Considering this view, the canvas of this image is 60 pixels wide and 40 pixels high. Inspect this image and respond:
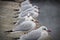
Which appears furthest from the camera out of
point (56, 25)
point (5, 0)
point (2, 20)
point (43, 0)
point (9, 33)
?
point (43, 0)

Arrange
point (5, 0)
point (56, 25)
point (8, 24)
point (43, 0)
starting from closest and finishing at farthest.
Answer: point (8, 24)
point (56, 25)
point (5, 0)
point (43, 0)

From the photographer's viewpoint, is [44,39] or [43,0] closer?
[44,39]

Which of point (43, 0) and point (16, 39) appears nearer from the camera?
point (16, 39)

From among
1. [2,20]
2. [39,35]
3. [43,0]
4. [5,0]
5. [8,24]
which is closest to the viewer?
[39,35]

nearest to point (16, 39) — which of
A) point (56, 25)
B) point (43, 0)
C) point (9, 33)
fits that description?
point (9, 33)

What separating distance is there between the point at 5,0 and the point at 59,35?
3.61 m

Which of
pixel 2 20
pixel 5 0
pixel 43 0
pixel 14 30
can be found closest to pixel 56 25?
pixel 2 20

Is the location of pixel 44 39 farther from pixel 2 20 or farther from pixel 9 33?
pixel 2 20

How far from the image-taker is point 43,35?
2664mm

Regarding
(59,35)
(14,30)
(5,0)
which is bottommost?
(59,35)

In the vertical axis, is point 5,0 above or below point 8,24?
above

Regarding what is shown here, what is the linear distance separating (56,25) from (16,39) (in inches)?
71.4

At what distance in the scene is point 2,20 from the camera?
3.73 m

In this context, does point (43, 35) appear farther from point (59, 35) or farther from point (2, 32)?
point (59, 35)
